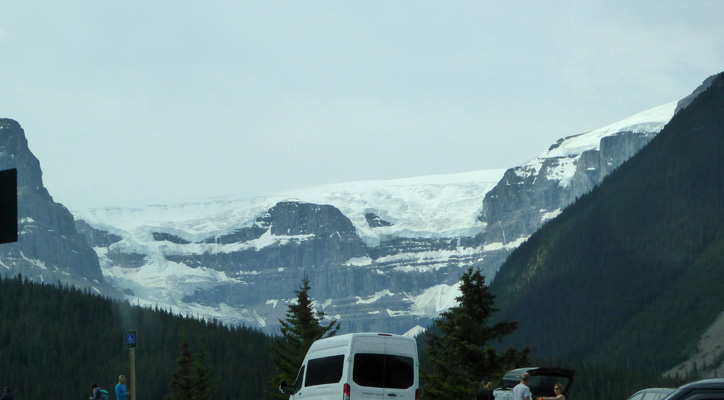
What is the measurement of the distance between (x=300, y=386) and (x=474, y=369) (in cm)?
2913

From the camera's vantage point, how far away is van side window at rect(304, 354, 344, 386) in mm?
36906

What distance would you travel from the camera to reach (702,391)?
13.9 meters

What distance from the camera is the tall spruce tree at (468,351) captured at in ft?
215

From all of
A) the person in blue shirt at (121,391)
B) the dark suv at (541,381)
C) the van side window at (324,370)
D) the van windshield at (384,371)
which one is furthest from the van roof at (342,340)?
the person in blue shirt at (121,391)

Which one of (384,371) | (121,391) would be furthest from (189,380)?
(384,371)

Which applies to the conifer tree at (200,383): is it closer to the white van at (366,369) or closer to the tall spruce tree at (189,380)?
the tall spruce tree at (189,380)

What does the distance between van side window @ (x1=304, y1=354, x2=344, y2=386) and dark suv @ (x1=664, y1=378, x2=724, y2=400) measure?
23.5 m

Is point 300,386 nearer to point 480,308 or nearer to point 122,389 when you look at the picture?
point 122,389

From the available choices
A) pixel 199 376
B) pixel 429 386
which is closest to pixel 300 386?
pixel 429 386

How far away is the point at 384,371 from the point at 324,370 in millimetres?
2304

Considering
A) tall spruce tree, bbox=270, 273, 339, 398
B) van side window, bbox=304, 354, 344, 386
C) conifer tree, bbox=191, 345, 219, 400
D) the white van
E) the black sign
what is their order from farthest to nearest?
conifer tree, bbox=191, 345, 219, 400
tall spruce tree, bbox=270, 273, 339, 398
van side window, bbox=304, 354, 344, 386
the white van
the black sign

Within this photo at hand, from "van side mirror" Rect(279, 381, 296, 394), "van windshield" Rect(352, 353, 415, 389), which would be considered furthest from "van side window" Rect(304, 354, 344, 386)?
"van side mirror" Rect(279, 381, 296, 394)

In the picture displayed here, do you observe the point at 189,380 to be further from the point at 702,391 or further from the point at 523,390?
the point at 702,391

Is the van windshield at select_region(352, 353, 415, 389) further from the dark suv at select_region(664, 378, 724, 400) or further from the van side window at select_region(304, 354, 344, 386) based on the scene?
the dark suv at select_region(664, 378, 724, 400)
